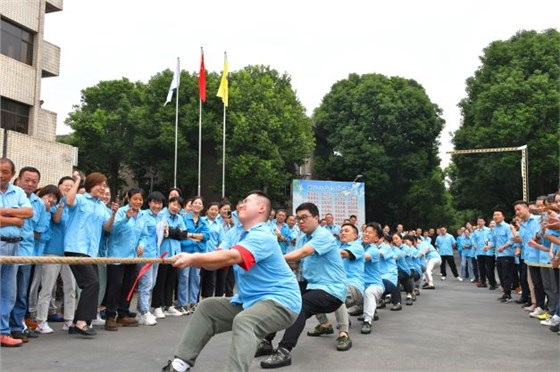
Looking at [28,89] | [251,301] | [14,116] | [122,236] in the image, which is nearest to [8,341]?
[122,236]

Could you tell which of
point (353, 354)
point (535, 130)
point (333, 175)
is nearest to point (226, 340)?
point (353, 354)

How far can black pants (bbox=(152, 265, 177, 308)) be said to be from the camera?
812 centimetres

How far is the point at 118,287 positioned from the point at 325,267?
2774mm

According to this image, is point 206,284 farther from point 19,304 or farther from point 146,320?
point 19,304

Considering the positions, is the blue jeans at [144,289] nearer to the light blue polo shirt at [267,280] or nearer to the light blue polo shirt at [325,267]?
the light blue polo shirt at [325,267]

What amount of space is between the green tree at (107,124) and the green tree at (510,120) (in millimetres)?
18727

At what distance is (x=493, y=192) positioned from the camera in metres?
30.6

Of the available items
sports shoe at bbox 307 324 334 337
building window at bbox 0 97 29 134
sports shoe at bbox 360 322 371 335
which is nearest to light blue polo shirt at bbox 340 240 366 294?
sports shoe at bbox 360 322 371 335

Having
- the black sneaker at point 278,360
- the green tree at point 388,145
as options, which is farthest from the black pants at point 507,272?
the green tree at point 388,145

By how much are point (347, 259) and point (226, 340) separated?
6.18ft

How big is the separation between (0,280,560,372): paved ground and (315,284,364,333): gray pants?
0.28 meters

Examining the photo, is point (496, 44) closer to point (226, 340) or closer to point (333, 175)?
point (333, 175)

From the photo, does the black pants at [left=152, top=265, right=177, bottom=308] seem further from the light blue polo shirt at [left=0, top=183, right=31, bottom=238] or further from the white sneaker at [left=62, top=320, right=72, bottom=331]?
the light blue polo shirt at [left=0, top=183, right=31, bottom=238]

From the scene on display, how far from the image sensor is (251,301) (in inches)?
163
